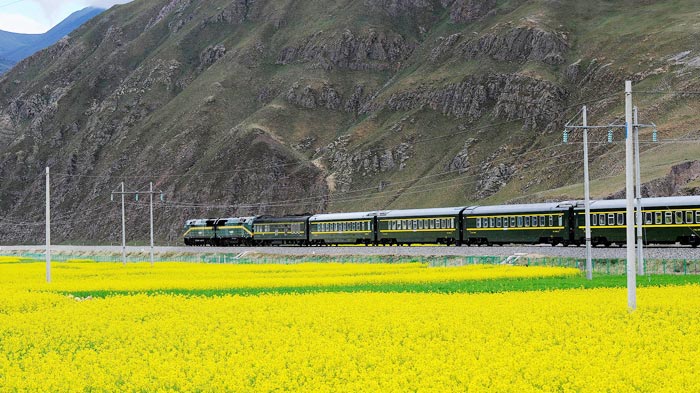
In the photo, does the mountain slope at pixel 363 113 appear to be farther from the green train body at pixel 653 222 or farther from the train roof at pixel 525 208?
the green train body at pixel 653 222

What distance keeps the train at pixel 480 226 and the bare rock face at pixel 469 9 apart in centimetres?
8604

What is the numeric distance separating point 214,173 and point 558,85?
187 feet

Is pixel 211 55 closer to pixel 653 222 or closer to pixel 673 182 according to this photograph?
pixel 673 182

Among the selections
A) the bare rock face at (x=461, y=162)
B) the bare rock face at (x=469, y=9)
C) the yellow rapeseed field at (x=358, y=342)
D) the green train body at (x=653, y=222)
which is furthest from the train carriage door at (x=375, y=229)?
the bare rock face at (x=469, y=9)

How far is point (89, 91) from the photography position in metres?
199

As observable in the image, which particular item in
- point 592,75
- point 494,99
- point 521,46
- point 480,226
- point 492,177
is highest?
point 521,46

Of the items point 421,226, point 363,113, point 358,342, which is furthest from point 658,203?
point 363,113

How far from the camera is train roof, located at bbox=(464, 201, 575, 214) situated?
2554 inches

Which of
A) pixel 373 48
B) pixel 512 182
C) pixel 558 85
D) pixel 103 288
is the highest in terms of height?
pixel 373 48

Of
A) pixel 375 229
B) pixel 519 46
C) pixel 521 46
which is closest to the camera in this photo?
pixel 375 229

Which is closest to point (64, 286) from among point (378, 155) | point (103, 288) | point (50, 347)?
point (103, 288)

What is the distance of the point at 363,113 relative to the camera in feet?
527

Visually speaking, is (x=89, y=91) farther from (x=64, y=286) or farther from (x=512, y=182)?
(x=64, y=286)

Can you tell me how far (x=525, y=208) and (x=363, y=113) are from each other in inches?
3721
